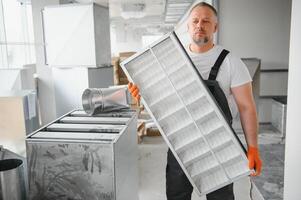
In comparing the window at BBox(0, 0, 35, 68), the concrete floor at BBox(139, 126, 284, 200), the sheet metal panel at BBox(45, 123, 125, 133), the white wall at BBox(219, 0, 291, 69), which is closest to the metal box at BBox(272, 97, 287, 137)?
the concrete floor at BBox(139, 126, 284, 200)

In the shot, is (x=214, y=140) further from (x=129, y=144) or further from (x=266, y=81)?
(x=266, y=81)

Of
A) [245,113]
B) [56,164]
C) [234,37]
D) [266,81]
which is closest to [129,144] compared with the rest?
[56,164]

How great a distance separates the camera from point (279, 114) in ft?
12.6

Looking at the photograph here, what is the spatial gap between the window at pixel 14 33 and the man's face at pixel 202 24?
3249mm

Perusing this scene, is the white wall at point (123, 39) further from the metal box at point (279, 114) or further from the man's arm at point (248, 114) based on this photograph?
the man's arm at point (248, 114)

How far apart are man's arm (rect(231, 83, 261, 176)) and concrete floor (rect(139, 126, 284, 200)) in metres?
1.11

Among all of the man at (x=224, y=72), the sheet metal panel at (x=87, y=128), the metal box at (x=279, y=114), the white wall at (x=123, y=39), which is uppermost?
the white wall at (x=123, y=39)

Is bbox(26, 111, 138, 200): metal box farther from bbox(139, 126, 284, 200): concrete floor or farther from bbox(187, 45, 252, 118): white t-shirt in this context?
bbox(139, 126, 284, 200): concrete floor

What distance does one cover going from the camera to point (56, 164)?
1.13 m

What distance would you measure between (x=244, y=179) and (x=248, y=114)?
1.49 meters

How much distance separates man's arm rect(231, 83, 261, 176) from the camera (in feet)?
4.42

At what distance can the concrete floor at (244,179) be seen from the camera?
7.68 feet

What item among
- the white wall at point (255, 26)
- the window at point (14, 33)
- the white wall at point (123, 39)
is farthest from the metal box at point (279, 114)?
the white wall at point (123, 39)

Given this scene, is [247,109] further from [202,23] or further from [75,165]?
[75,165]
